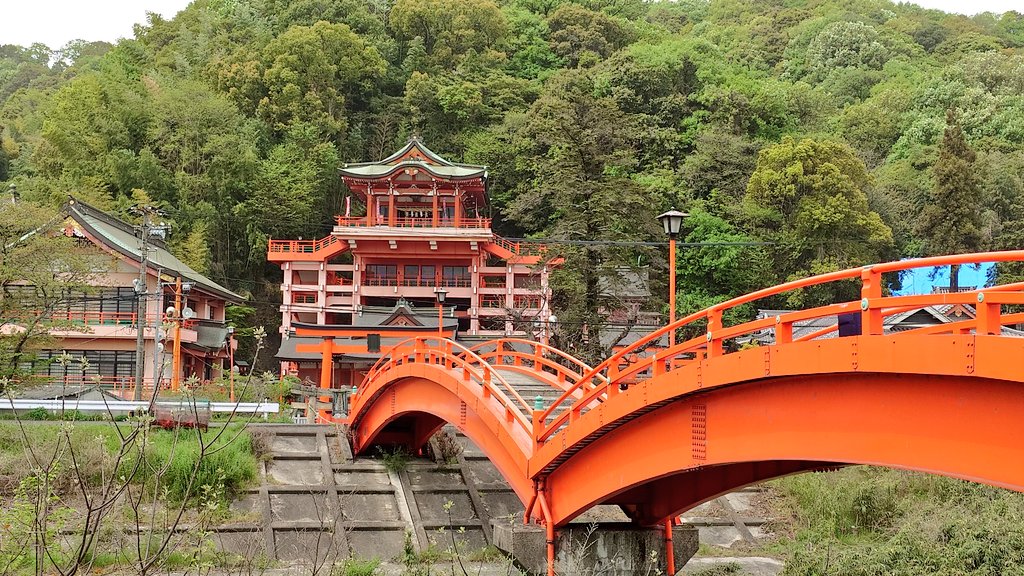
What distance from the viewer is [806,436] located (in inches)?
305

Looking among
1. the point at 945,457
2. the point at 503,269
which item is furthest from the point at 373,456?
the point at 503,269

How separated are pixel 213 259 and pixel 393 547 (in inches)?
1184

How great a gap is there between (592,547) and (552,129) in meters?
16.1

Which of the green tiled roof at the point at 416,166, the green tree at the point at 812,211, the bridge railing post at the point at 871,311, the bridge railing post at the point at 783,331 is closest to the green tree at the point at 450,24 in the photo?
the green tiled roof at the point at 416,166

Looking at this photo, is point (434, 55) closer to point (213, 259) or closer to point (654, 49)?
point (654, 49)

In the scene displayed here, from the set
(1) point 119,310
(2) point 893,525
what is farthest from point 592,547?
(1) point 119,310

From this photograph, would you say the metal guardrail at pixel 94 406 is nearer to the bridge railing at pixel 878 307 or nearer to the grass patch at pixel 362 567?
the grass patch at pixel 362 567

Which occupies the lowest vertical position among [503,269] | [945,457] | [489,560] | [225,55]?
[489,560]

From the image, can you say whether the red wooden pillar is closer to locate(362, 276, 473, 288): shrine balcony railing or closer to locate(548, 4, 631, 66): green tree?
locate(362, 276, 473, 288): shrine balcony railing

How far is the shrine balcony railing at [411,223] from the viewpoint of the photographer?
39.4 meters

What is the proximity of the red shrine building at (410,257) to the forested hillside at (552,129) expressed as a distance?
3.59m

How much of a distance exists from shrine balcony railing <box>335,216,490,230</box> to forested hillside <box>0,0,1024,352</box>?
326cm

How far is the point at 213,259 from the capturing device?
143 ft

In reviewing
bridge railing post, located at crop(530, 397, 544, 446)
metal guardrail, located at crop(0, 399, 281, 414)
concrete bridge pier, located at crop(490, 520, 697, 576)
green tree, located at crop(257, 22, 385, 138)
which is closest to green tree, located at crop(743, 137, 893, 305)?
metal guardrail, located at crop(0, 399, 281, 414)
